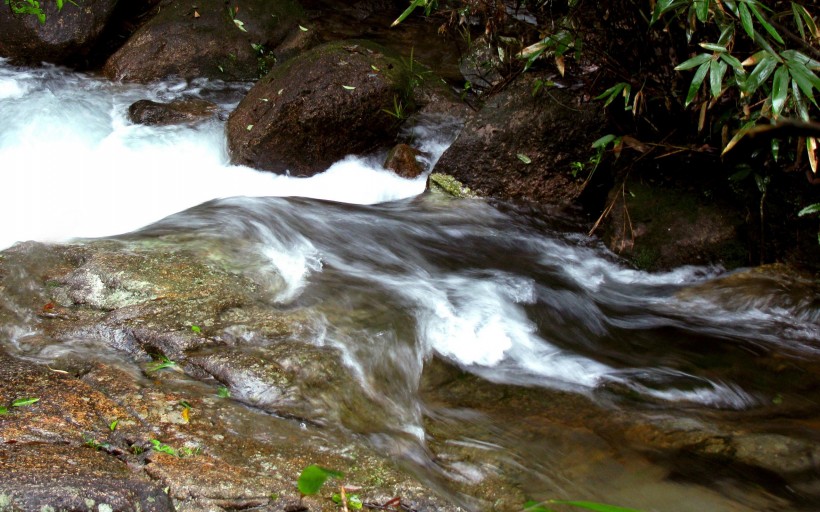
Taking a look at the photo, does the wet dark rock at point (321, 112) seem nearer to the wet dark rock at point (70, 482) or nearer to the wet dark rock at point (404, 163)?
the wet dark rock at point (404, 163)

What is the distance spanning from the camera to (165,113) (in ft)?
22.9

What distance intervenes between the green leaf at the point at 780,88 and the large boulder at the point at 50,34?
Answer: 7348mm

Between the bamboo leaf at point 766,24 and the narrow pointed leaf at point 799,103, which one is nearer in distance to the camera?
the bamboo leaf at point 766,24

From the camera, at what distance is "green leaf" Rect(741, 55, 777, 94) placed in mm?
3402

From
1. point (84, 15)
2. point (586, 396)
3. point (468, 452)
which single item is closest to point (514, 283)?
point (586, 396)

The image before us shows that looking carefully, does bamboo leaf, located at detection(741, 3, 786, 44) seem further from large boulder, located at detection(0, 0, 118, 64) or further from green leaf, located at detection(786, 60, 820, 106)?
large boulder, located at detection(0, 0, 118, 64)

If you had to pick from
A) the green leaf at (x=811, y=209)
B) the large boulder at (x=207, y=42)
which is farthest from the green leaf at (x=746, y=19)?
the large boulder at (x=207, y=42)

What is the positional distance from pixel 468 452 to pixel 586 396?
95 centimetres

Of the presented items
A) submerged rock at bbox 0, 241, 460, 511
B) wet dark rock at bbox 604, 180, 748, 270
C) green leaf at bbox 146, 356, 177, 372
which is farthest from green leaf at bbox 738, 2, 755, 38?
green leaf at bbox 146, 356, 177, 372

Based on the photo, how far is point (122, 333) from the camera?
2.93 m

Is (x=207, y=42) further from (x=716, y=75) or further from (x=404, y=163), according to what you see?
(x=716, y=75)

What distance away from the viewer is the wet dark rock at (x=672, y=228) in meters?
4.80

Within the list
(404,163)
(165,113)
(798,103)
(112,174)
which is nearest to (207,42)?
(165,113)

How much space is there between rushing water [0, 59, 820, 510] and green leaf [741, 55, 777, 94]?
1512 millimetres
